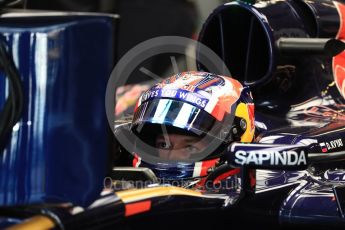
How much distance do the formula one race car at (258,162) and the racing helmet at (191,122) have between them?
0.01 meters

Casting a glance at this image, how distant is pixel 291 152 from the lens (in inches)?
73.8

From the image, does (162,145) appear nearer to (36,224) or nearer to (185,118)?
(185,118)

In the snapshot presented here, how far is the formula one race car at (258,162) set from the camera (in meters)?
1.65

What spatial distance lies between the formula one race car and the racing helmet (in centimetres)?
1

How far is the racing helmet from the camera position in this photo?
2457 mm

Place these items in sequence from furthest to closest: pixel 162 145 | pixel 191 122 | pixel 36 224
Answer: pixel 162 145, pixel 191 122, pixel 36 224

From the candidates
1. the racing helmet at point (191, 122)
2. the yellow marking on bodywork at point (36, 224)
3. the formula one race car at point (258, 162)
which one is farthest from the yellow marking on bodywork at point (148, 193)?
the racing helmet at point (191, 122)

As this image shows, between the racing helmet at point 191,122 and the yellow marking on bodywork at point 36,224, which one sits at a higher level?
the racing helmet at point 191,122

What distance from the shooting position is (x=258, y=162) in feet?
6.06

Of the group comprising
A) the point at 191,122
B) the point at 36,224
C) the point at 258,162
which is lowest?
the point at 36,224

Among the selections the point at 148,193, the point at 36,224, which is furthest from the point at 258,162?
the point at 36,224

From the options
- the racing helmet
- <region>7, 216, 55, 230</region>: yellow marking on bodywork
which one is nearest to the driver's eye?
the racing helmet

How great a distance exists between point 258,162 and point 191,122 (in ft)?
2.06

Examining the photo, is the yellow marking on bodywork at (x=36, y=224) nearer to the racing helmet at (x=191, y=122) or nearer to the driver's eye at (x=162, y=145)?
the racing helmet at (x=191, y=122)
